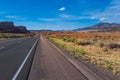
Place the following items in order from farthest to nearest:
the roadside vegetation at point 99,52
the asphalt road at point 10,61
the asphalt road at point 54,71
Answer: the roadside vegetation at point 99,52, the asphalt road at point 10,61, the asphalt road at point 54,71

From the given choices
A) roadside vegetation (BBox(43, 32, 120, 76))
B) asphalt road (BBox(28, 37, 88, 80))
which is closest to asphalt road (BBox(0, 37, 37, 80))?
asphalt road (BBox(28, 37, 88, 80))

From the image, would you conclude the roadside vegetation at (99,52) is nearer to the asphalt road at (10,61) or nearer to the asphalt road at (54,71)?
the asphalt road at (54,71)

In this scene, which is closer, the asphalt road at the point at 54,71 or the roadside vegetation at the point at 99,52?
the asphalt road at the point at 54,71

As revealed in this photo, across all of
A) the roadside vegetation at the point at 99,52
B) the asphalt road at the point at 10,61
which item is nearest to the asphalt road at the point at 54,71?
the asphalt road at the point at 10,61

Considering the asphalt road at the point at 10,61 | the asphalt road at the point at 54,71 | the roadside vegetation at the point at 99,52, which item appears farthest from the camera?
the roadside vegetation at the point at 99,52

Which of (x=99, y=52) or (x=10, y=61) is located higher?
(x=10, y=61)

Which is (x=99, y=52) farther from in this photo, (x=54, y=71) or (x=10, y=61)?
(x=54, y=71)

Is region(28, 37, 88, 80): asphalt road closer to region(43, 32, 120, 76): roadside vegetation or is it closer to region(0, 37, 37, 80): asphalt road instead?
region(0, 37, 37, 80): asphalt road

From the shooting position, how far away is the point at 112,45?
29.8 meters

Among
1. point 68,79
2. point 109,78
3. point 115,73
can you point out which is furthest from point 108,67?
point 68,79

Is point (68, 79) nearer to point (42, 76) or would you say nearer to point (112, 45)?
point (42, 76)

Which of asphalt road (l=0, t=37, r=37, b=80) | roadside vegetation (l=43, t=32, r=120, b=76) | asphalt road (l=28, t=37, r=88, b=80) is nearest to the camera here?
asphalt road (l=28, t=37, r=88, b=80)

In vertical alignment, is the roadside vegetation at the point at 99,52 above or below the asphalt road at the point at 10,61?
below

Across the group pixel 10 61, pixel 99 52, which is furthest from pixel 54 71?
pixel 99 52
